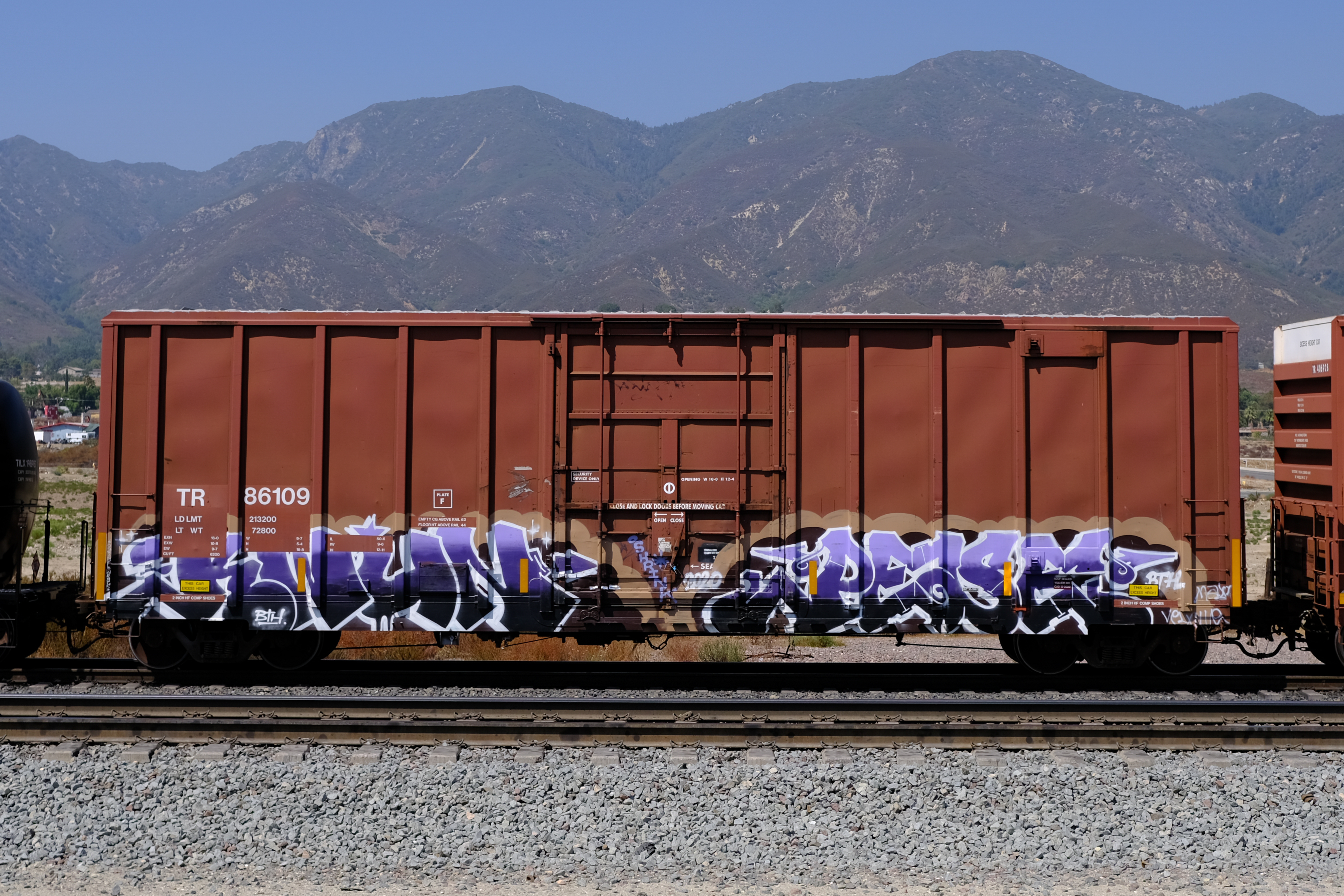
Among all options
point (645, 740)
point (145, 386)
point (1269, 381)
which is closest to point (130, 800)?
point (645, 740)

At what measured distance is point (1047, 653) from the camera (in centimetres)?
1161

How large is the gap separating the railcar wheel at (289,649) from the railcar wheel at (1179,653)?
29.7 ft

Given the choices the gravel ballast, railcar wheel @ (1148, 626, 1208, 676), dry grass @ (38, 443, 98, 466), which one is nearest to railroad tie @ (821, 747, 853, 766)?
the gravel ballast

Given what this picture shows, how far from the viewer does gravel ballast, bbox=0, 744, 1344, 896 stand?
22.9 feet

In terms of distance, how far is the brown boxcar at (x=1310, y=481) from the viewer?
11.1m

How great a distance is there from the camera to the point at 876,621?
10922 millimetres

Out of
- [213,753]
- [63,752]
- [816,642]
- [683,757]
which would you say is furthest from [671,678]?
[63,752]

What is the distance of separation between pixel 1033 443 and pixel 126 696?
9418 mm

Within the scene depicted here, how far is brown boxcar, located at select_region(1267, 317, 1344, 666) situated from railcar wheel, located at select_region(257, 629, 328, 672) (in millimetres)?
10560

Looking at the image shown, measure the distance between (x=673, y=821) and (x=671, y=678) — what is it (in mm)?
4069

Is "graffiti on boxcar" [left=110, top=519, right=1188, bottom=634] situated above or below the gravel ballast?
above

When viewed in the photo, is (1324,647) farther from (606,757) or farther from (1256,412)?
(1256,412)

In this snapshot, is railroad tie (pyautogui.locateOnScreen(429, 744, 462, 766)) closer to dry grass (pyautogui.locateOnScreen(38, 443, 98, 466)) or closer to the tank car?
the tank car

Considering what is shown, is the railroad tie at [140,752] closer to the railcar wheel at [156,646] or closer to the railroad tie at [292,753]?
the railroad tie at [292,753]
